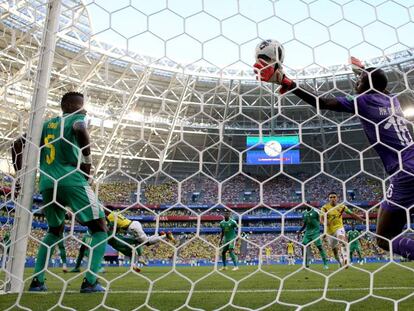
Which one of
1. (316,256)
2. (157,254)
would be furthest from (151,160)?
(316,256)

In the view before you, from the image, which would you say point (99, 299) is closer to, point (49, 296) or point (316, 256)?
point (49, 296)

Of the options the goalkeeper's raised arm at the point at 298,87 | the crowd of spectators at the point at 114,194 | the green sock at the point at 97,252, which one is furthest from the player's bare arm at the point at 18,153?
the crowd of spectators at the point at 114,194

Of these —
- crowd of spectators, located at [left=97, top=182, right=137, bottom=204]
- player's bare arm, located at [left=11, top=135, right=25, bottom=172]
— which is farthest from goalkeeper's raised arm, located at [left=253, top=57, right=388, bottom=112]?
crowd of spectators, located at [left=97, top=182, right=137, bottom=204]

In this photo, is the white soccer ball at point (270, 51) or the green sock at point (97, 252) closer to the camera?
the white soccer ball at point (270, 51)

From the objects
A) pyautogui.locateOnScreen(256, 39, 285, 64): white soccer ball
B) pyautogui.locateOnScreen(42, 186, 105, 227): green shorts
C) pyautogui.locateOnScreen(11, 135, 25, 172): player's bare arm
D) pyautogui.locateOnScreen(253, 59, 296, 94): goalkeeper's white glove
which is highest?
pyautogui.locateOnScreen(256, 39, 285, 64): white soccer ball

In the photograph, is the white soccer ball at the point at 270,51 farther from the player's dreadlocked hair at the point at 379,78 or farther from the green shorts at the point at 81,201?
the green shorts at the point at 81,201

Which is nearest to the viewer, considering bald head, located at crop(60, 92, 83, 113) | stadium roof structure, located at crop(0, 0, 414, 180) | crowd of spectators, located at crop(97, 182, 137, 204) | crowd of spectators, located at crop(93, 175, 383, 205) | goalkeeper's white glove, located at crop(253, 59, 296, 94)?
goalkeeper's white glove, located at crop(253, 59, 296, 94)

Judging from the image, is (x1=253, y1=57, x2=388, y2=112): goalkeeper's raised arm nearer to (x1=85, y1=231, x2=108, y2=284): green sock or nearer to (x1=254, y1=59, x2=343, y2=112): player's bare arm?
(x1=254, y1=59, x2=343, y2=112): player's bare arm

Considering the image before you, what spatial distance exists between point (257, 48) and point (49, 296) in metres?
2.15

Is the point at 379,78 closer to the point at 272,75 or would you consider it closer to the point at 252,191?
the point at 272,75

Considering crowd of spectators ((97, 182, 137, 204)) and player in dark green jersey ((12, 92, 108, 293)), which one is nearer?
player in dark green jersey ((12, 92, 108, 293))

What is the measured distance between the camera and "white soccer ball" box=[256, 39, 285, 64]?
8.68 ft

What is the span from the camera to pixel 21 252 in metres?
2.91

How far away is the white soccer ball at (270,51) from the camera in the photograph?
2.65 metres
